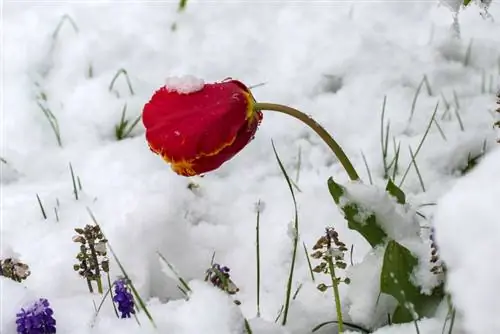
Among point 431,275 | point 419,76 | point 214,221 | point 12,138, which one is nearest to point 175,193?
point 214,221

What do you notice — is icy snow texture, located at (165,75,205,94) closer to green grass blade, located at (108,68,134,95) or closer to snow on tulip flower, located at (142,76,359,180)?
snow on tulip flower, located at (142,76,359,180)

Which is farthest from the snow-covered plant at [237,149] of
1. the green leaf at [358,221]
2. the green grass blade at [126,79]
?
the green grass blade at [126,79]

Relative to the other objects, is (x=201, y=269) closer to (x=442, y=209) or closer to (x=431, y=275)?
(x=431, y=275)

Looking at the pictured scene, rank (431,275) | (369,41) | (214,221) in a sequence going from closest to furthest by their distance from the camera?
(431,275), (214,221), (369,41)

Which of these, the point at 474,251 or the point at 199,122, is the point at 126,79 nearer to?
the point at 199,122

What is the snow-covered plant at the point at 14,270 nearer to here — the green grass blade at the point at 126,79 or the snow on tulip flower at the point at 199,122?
the snow on tulip flower at the point at 199,122

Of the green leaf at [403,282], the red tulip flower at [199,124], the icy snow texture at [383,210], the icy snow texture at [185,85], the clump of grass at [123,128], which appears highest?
the icy snow texture at [185,85]

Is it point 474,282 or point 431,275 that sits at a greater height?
point 474,282
